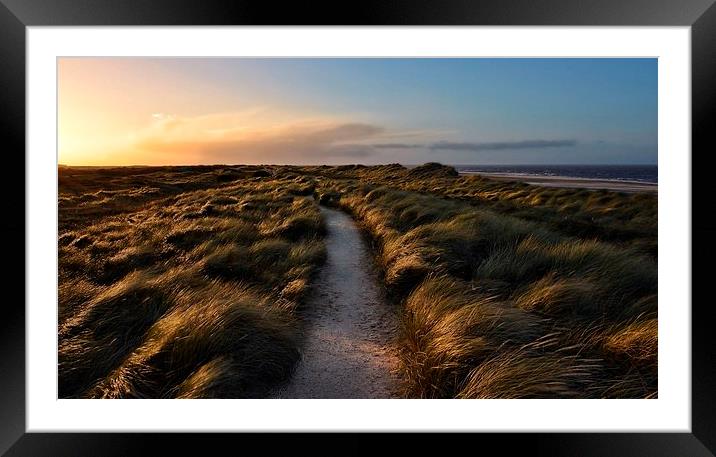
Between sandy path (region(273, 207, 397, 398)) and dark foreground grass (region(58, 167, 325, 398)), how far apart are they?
0.58ft

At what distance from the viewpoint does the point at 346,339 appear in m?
3.47

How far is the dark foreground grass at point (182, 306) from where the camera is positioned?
279 cm

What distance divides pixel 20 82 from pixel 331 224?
6.56m

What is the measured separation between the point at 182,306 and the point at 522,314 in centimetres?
325

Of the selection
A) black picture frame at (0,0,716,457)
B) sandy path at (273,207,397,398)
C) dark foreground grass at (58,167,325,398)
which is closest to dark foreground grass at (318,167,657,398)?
sandy path at (273,207,397,398)

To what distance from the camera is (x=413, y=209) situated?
8336mm

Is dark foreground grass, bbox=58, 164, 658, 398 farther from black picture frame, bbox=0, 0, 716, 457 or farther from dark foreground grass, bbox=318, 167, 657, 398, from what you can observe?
black picture frame, bbox=0, 0, 716, 457

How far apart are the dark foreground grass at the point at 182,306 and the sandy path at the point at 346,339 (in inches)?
6.9

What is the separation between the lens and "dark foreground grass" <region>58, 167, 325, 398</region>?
9.16 ft

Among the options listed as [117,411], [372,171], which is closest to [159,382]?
[117,411]
